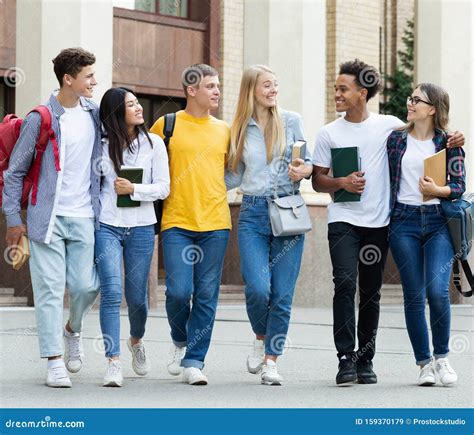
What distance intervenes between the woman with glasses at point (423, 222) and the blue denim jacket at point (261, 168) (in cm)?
63

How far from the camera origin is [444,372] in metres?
8.42

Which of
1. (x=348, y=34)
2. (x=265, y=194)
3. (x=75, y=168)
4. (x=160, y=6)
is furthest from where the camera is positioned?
(x=348, y=34)

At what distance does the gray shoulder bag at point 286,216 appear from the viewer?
8352mm

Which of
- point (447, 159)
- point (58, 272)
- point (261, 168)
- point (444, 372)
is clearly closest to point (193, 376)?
point (58, 272)

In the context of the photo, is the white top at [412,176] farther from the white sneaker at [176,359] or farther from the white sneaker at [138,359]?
the white sneaker at [138,359]

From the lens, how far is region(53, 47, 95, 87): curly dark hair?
818 cm

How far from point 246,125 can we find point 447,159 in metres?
1.29

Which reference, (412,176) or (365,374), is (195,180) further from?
(365,374)

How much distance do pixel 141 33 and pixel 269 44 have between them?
6.14ft

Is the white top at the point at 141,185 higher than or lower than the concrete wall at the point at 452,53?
lower

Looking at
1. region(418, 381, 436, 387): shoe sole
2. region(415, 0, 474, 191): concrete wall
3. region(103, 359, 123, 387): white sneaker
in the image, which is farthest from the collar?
region(415, 0, 474, 191): concrete wall

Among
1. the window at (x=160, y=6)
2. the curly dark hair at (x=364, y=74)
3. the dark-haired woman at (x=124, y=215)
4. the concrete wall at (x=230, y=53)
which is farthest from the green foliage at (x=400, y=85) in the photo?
the dark-haired woman at (x=124, y=215)

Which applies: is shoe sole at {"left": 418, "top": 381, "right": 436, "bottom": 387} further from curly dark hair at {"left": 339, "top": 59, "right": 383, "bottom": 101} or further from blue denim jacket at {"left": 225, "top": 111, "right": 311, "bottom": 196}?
curly dark hair at {"left": 339, "top": 59, "right": 383, "bottom": 101}
